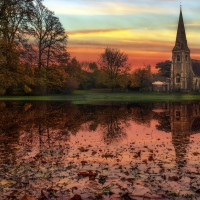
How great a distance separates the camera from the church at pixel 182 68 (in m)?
94.2

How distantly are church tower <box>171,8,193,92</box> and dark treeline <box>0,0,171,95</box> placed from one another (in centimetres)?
1147

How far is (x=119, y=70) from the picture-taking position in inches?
3248

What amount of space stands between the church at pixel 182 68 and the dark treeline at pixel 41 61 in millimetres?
11600

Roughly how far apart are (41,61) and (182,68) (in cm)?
5446

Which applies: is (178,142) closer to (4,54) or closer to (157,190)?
(157,190)

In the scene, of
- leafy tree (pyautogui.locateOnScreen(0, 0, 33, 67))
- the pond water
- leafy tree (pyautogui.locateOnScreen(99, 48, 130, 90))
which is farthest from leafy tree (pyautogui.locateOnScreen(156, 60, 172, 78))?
the pond water

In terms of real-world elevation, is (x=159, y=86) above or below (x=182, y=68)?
below

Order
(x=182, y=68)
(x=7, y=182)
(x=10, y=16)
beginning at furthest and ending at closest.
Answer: (x=182, y=68), (x=10, y=16), (x=7, y=182)

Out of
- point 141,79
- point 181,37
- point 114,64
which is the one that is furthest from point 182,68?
point 114,64

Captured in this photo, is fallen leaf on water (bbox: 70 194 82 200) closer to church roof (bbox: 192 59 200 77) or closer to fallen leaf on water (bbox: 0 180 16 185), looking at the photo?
fallen leaf on water (bbox: 0 180 16 185)

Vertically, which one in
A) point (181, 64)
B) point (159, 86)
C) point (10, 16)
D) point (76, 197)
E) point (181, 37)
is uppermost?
point (181, 37)

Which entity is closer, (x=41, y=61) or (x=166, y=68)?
(x=41, y=61)

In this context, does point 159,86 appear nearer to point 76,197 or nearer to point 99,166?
point 99,166

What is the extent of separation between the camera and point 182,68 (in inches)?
3775
